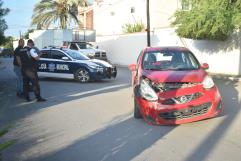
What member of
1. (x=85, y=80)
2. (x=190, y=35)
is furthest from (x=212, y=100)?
(x=190, y=35)

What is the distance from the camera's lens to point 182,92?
9180 millimetres

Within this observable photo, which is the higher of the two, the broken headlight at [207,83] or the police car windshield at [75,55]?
the police car windshield at [75,55]

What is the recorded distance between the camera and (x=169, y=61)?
10977 mm

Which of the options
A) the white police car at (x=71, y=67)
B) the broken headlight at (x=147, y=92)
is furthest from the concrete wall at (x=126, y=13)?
the broken headlight at (x=147, y=92)

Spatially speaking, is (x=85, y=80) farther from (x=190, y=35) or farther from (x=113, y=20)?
(x=113, y=20)

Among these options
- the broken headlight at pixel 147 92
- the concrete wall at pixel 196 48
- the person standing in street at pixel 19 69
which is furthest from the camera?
the concrete wall at pixel 196 48

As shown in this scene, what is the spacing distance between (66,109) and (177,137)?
14.8 feet

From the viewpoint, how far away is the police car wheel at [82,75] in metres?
19.5

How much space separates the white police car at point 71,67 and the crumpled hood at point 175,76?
928 centimetres

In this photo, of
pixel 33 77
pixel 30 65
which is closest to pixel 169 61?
pixel 33 77

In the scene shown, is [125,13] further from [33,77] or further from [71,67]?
[33,77]

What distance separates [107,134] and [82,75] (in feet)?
36.6

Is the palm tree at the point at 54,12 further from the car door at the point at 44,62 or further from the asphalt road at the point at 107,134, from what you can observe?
the asphalt road at the point at 107,134

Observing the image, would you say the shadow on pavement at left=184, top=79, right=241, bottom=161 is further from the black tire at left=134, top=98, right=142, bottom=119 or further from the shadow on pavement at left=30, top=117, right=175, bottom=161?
the black tire at left=134, top=98, right=142, bottom=119
